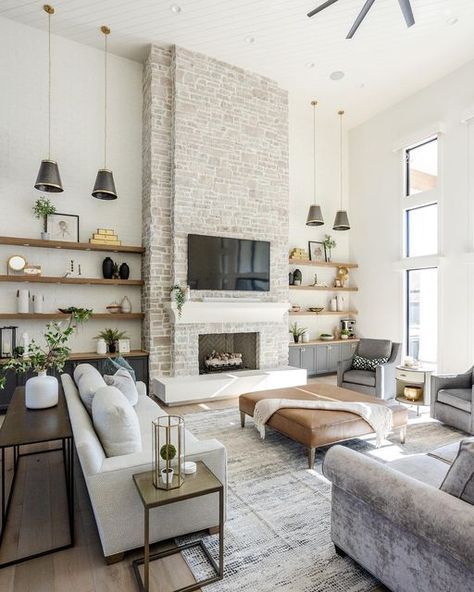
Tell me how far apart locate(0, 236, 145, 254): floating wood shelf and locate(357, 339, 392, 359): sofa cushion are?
12.5 feet

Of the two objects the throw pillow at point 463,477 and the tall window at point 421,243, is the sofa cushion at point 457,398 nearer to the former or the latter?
the tall window at point 421,243

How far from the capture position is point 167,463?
6.64ft

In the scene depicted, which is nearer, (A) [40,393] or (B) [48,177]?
(A) [40,393]

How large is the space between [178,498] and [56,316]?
4.23 meters

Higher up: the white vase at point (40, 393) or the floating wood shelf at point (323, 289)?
the floating wood shelf at point (323, 289)

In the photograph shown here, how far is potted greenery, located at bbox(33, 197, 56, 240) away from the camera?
541 cm

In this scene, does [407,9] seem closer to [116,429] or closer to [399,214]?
[399,214]

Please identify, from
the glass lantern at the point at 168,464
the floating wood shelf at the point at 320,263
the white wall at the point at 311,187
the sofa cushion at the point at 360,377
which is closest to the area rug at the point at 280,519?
the glass lantern at the point at 168,464

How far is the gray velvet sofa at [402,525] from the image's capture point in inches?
60.1

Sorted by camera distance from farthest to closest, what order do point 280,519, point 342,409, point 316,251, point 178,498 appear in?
point 316,251, point 342,409, point 280,519, point 178,498

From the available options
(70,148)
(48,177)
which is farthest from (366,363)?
(70,148)

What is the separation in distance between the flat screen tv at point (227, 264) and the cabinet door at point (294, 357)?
4.53 ft

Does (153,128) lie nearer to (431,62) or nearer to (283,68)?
(283,68)

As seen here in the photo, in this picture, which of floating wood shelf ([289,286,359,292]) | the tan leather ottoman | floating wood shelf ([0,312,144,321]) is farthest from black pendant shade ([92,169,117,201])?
floating wood shelf ([289,286,359,292])
